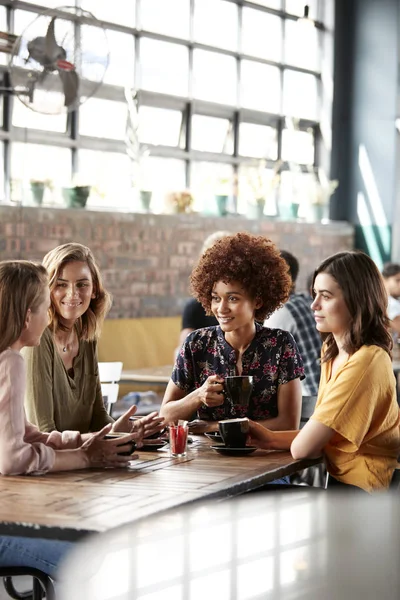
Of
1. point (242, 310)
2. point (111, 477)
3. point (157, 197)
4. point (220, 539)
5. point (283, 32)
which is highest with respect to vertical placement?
point (283, 32)

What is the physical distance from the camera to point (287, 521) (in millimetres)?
1128

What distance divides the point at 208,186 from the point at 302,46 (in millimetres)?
2205

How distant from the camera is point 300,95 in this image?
10.1 m

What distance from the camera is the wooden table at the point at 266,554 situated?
99 cm

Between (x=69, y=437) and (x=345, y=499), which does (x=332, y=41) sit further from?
(x=345, y=499)

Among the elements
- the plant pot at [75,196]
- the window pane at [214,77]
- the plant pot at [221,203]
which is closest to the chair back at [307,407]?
the plant pot at [75,196]

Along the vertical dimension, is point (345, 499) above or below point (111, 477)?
above

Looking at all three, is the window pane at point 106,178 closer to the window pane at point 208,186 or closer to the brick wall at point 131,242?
the brick wall at point 131,242

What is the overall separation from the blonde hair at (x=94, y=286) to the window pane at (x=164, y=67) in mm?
5185

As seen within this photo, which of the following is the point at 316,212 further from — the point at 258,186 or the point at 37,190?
the point at 37,190

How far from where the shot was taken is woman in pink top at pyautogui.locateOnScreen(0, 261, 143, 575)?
7.79 feet

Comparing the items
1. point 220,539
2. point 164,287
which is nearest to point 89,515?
point 220,539

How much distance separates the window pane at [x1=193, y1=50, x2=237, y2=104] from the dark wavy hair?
20.6 feet

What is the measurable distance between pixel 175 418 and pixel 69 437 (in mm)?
628
